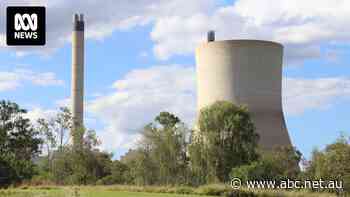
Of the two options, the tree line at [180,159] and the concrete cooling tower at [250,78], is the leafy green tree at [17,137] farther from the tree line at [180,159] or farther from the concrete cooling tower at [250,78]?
the concrete cooling tower at [250,78]

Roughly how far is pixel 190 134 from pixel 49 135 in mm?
9096

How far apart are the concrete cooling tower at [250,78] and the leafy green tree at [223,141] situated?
1094 millimetres

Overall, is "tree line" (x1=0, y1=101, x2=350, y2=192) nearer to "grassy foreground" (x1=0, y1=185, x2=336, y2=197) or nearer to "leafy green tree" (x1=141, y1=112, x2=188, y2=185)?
"leafy green tree" (x1=141, y1=112, x2=188, y2=185)

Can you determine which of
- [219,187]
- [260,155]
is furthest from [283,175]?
[219,187]

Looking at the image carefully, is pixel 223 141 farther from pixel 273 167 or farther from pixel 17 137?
pixel 17 137

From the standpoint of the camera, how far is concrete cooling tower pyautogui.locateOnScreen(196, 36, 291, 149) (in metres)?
35.9

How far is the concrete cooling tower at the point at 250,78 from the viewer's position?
35938 mm

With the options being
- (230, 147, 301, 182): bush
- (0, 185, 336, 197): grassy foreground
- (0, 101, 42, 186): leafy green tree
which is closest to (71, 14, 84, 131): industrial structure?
(0, 101, 42, 186): leafy green tree

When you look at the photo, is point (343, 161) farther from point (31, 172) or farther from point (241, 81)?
point (31, 172)

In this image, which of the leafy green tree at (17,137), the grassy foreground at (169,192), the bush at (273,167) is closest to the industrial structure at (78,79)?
the leafy green tree at (17,137)

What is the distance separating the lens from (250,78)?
36094 mm

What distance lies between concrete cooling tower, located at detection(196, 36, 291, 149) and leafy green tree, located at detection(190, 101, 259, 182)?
109 centimetres

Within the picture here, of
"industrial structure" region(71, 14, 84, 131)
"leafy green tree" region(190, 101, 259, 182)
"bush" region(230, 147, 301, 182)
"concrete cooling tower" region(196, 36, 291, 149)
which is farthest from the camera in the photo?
"industrial structure" region(71, 14, 84, 131)

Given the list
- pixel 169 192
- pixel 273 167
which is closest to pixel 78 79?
pixel 273 167
